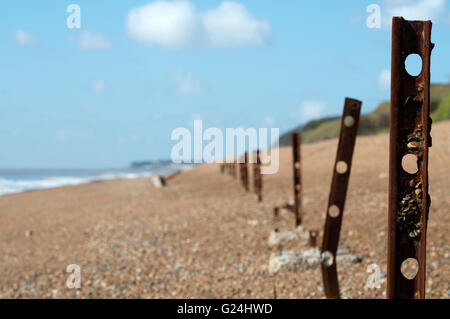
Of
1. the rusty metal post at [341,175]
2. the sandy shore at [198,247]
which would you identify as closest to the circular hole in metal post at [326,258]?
the rusty metal post at [341,175]

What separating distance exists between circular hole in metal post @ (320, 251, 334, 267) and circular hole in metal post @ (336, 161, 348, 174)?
841 mm

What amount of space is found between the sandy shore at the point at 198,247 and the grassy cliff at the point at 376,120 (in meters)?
7.85

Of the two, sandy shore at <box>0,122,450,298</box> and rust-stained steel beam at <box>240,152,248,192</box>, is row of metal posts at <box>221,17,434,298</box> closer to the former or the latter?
sandy shore at <box>0,122,450,298</box>

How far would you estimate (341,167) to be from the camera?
16.0 feet

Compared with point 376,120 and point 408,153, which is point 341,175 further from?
point 376,120

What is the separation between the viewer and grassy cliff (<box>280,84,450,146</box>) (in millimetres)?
43491

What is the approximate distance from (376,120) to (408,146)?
50.0 meters

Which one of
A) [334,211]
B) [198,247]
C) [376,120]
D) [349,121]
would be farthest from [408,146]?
[376,120]

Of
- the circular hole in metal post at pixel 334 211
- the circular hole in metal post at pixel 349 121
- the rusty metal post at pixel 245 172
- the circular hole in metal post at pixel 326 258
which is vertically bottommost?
the circular hole in metal post at pixel 326 258

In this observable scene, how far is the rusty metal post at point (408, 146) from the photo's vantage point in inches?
105

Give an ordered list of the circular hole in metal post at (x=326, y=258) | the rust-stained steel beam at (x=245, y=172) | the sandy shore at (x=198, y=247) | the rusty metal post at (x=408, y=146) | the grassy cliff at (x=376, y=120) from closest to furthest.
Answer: the rusty metal post at (x=408, y=146) < the circular hole in metal post at (x=326, y=258) < the sandy shore at (x=198, y=247) < the rust-stained steel beam at (x=245, y=172) < the grassy cliff at (x=376, y=120)

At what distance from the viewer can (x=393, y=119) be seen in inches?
107

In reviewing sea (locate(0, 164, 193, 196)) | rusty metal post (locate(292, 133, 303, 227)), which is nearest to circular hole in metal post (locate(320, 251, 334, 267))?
rusty metal post (locate(292, 133, 303, 227))

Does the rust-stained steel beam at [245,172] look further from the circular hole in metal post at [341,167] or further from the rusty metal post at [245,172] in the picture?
the circular hole in metal post at [341,167]
